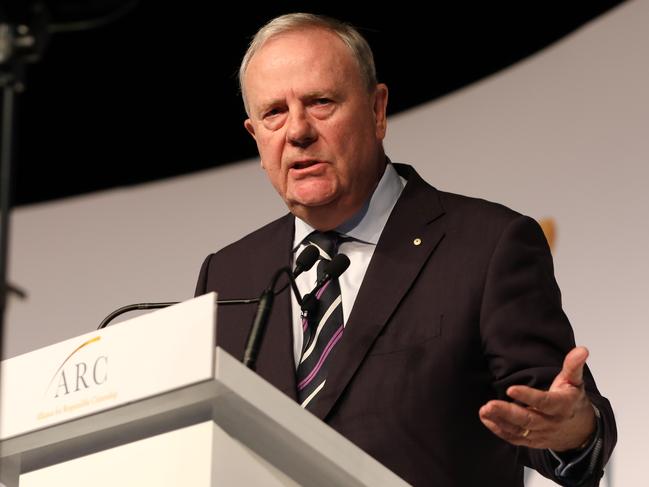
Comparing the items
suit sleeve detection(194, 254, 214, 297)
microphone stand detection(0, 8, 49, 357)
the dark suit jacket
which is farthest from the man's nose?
microphone stand detection(0, 8, 49, 357)

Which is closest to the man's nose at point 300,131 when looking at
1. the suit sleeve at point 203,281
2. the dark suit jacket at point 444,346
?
the dark suit jacket at point 444,346

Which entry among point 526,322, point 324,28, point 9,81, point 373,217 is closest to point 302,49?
point 324,28

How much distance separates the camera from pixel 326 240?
8.28 feet

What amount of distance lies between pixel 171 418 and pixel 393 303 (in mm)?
757

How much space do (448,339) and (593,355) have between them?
33.0 inches

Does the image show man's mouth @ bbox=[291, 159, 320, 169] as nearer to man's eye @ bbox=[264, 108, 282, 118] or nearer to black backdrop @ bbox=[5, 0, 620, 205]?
man's eye @ bbox=[264, 108, 282, 118]

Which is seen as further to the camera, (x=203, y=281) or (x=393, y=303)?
(x=203, y=281)

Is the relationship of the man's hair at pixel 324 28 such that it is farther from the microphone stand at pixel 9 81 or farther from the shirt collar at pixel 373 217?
the microphone stand at pixel 9 81

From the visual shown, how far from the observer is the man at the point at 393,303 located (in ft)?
6.88

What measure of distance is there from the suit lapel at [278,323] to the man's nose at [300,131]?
0.77ft

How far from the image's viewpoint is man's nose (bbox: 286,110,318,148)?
8.20 ft

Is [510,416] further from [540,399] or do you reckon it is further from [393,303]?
[393,303]

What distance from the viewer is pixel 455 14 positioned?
3.77 m

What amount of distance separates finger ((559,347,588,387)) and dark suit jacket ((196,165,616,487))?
24 centimetres
